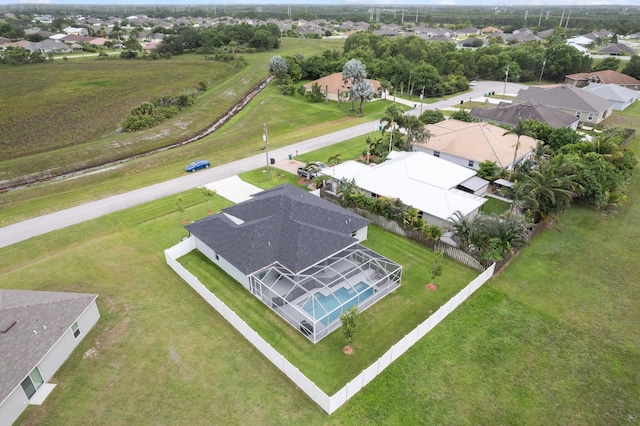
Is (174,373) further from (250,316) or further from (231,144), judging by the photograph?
(231,144)

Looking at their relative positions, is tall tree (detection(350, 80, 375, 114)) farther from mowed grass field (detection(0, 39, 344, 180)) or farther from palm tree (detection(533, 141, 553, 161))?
palm tree (detection(533, 141, 553, 161))

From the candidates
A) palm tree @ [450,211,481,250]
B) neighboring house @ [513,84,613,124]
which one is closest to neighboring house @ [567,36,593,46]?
neighboring house @ [513,84,613,124]

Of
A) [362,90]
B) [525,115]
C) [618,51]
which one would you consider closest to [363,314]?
[525,115]

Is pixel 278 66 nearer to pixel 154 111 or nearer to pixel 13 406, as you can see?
pixel 154 111

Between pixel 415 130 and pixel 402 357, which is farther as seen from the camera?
pixel 415 130

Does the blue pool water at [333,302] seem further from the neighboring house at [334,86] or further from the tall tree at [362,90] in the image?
the neighboring house at [334,86]

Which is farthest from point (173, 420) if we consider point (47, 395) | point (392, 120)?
point (392, 120)
